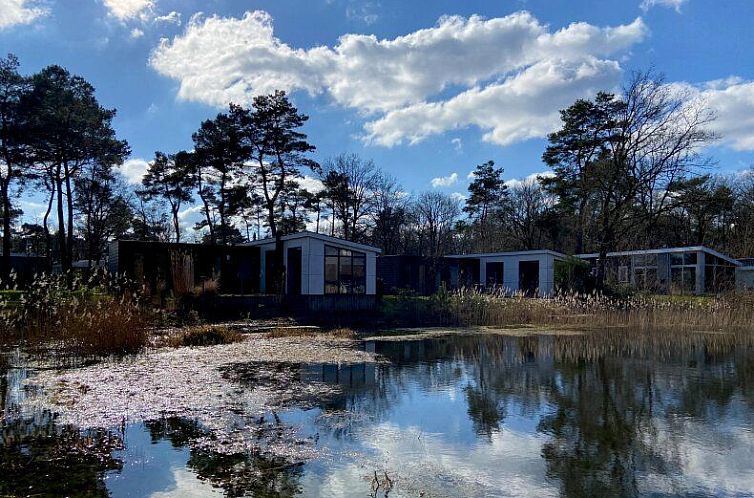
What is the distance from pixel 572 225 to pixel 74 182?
2362 centimetres

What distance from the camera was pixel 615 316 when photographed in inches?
605

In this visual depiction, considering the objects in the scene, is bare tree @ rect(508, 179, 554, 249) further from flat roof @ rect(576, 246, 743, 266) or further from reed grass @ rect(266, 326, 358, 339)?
reed grass @ rect(266, 326, 358, 339)

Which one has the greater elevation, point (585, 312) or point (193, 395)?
point (585, 312)

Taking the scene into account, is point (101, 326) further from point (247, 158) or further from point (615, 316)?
point (247, 158)

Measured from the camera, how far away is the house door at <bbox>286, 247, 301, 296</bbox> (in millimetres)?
19263

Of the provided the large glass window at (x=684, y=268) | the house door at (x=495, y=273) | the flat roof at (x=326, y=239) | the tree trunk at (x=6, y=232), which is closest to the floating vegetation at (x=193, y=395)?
the flat roof at (x=326, y=239)

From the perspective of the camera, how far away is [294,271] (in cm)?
1956

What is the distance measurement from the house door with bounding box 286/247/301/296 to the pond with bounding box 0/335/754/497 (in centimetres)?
1140

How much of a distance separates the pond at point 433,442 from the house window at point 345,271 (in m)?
11.0

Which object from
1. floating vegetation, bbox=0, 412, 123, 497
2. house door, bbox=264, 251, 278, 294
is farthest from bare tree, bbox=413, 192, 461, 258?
floating vegetation, bbox=0, 412, 123, 497

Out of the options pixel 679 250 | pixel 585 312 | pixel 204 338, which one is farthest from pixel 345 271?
pixel 679 250

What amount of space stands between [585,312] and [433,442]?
12549 mm

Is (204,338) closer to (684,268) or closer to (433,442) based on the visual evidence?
(433,442)

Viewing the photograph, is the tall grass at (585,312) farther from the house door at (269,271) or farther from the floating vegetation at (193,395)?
the floating vegetation at (193,395)
